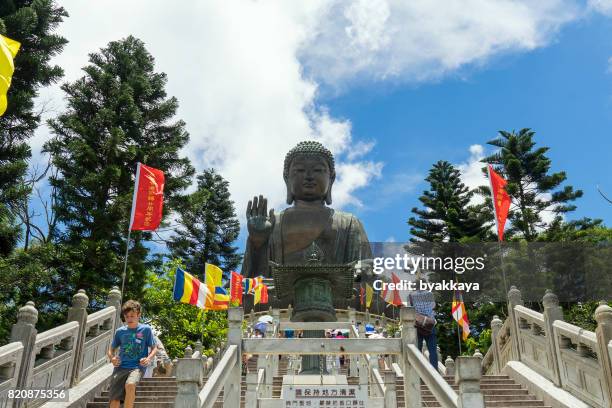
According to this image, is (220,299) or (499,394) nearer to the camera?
(499,394)

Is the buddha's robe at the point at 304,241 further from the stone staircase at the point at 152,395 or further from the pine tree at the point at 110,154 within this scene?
the stone staircase at the point at 152,395

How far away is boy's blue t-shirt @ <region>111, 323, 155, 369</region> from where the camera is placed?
4.84 meters

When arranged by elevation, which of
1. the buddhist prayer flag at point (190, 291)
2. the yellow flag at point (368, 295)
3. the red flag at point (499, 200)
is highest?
the red flag at point (499, 200)

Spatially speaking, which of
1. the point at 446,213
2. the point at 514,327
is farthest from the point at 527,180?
the point at 514,327

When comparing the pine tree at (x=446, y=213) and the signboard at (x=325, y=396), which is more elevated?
Answer: the pine tree at (x=446, y=213)

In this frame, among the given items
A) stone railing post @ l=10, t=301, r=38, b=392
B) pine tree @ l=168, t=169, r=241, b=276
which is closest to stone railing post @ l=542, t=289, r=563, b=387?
stone railing post @ l=10, t=301, r=38, b=392

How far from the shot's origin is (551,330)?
6902 mm

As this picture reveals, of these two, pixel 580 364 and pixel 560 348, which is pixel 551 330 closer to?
pixel 560 348

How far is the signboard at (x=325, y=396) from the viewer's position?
3773mm

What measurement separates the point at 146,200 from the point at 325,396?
945cm

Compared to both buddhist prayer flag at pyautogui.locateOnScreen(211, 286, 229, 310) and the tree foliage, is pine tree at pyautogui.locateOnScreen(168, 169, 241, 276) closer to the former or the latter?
the tree foliage

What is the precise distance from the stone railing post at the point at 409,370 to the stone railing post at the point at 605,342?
8.71 ft

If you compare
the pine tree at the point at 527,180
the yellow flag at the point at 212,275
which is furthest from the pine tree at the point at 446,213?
the yellow flag at the point at 212,275

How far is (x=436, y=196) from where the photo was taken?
3020 cm
